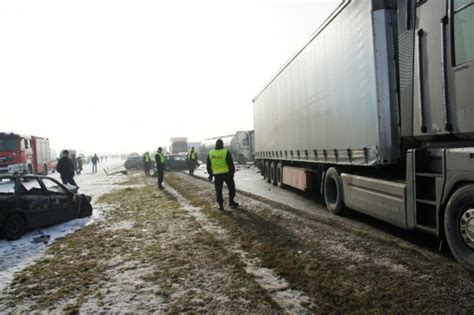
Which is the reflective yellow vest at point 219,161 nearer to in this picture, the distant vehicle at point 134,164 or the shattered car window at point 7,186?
the shattered car window at point 7,186

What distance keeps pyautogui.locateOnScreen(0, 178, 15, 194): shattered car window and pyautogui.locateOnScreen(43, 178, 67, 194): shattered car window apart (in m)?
0.83

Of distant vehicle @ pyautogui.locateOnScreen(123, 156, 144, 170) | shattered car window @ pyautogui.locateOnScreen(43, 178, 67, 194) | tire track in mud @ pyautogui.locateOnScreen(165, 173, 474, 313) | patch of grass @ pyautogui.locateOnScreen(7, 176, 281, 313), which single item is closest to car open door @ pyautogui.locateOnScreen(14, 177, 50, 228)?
shattered car window @ pyautogui.locateOnScreen(43, 178, 67, 194)

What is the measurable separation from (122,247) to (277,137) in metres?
8.67

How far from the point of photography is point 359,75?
23.3ft

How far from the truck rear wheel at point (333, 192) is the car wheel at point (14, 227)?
21.0ft

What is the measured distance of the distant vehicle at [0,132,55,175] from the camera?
80.2ft

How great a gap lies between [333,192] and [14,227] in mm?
6681

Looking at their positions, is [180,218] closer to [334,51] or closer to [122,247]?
[122,247]

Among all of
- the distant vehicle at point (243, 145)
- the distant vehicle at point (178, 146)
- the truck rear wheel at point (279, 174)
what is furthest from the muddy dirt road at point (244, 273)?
the distant vehicle at point (178, 146)

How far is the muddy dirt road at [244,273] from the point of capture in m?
3.90

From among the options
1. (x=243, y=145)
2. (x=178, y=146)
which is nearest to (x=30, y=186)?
(x=243, y=145)

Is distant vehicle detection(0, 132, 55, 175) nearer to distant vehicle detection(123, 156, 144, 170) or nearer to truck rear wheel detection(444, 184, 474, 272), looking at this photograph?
distant vehicle detection(123, 156, 144, 170)


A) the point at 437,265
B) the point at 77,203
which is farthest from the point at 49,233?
the point at 437,265

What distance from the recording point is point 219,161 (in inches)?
408
